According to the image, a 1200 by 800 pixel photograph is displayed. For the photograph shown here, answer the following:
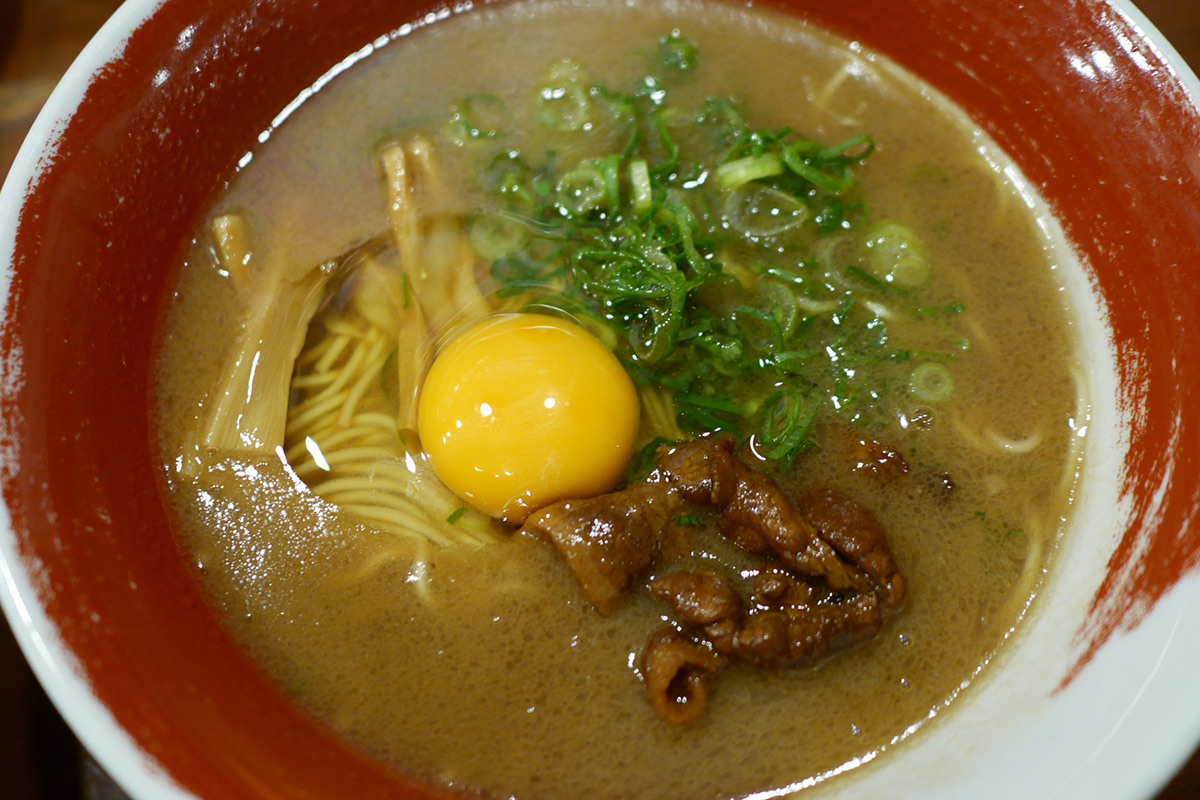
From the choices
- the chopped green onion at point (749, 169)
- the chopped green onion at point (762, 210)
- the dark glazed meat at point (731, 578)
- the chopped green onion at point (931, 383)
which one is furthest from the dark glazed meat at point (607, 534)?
the chopped green onion at point (749, 169)

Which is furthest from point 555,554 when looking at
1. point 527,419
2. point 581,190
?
point 581,190

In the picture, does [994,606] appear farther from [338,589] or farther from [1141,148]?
[338,589]

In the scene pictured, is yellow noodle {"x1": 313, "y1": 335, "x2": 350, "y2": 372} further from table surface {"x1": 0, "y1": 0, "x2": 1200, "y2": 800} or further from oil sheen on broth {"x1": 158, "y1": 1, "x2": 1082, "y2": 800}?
table surface {"x1": 0, "y1": 0, "x2": 1200, "y2": 800}

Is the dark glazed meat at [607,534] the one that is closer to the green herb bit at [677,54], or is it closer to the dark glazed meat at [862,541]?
the dark glazed meat at [862,541]

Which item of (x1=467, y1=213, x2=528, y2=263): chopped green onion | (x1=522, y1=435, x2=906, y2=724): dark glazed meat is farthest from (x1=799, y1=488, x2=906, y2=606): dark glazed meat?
(x1=467, y1=213, x2=528, y2=263): chopped green onion

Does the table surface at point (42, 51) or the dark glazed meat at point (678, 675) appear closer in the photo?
the dark glazed meat at point (678, 675)

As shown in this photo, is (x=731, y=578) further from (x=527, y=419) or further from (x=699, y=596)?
(x=527, y=419)
